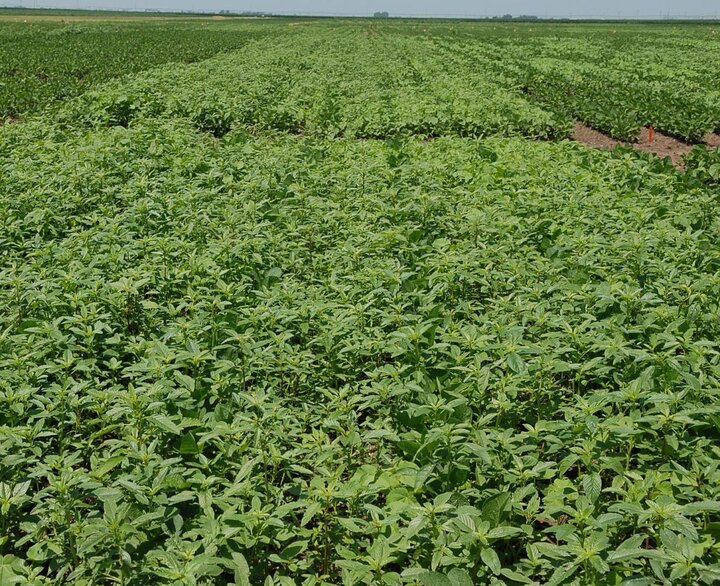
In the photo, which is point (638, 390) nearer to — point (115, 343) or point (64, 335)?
point (115, 343)

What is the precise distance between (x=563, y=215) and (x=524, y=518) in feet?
12.4

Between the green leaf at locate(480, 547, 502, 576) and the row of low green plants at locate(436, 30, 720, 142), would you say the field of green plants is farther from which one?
the row of low green plants at locate(436, 30, 720, 142)

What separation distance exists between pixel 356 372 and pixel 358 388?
13 cm

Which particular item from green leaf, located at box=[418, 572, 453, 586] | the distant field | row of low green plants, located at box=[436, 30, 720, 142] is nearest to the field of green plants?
green leaf, located at box=[418, 572, 453, 586]

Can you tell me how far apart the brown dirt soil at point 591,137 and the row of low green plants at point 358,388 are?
6279 mm

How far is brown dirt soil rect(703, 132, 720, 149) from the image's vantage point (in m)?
12.3

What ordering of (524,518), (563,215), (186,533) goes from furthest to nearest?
(563,215) < (524,518) < (186,533)

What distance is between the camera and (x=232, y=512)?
233 cm

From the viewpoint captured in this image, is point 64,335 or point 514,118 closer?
point 64,335

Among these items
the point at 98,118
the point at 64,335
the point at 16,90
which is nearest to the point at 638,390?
the point at 64,335

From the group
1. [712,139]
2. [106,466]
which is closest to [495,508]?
[106,466]

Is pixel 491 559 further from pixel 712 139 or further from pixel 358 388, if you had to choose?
pixel 712 139

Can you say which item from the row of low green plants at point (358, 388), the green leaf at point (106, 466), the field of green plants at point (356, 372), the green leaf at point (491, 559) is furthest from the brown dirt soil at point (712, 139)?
the green leaf at point (106, 466)

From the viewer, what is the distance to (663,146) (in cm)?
1205
